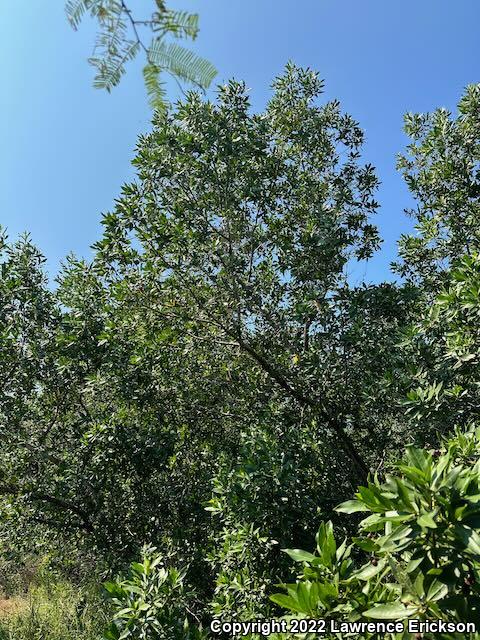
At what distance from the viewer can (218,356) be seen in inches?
226

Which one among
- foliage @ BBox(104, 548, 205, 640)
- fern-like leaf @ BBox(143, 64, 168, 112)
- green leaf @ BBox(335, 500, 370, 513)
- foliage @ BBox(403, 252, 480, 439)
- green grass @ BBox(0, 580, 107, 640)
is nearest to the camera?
fern-like leaf @ BBox(143, 64, 168, 112)

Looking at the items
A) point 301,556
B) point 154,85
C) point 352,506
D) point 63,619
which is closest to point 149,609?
point 301,556

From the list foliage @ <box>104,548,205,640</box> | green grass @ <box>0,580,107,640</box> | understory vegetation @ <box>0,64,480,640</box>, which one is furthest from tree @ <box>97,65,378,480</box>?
green grass @ <box>0,580,107,640</box>

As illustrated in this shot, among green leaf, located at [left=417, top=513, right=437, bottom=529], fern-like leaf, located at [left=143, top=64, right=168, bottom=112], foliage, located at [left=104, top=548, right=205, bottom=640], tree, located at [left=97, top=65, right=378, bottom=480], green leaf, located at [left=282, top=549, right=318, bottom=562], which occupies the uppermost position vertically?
tree, located at [left=97, top=65, right=378, bottom=480]

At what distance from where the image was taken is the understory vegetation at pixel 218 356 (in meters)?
4.55

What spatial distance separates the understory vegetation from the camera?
4.55 m

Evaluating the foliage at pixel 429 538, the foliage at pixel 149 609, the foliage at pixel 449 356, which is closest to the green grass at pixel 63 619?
the foliage at pixel 149 609

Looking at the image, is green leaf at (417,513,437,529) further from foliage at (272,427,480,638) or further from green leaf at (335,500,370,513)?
green leaf at (335,500,370,513)

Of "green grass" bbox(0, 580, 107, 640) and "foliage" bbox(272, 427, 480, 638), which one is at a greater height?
"foliage" bbox(272, 427, 480, 638)

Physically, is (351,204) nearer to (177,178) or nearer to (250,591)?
(177,178)

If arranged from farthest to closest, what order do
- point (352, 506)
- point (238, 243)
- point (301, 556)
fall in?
point (238, 243) → point (301, 556) → point (352, 506)

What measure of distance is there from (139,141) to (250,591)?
494 cm

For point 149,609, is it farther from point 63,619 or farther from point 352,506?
point 63,619

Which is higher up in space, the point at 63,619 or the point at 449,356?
the point at 449,356
